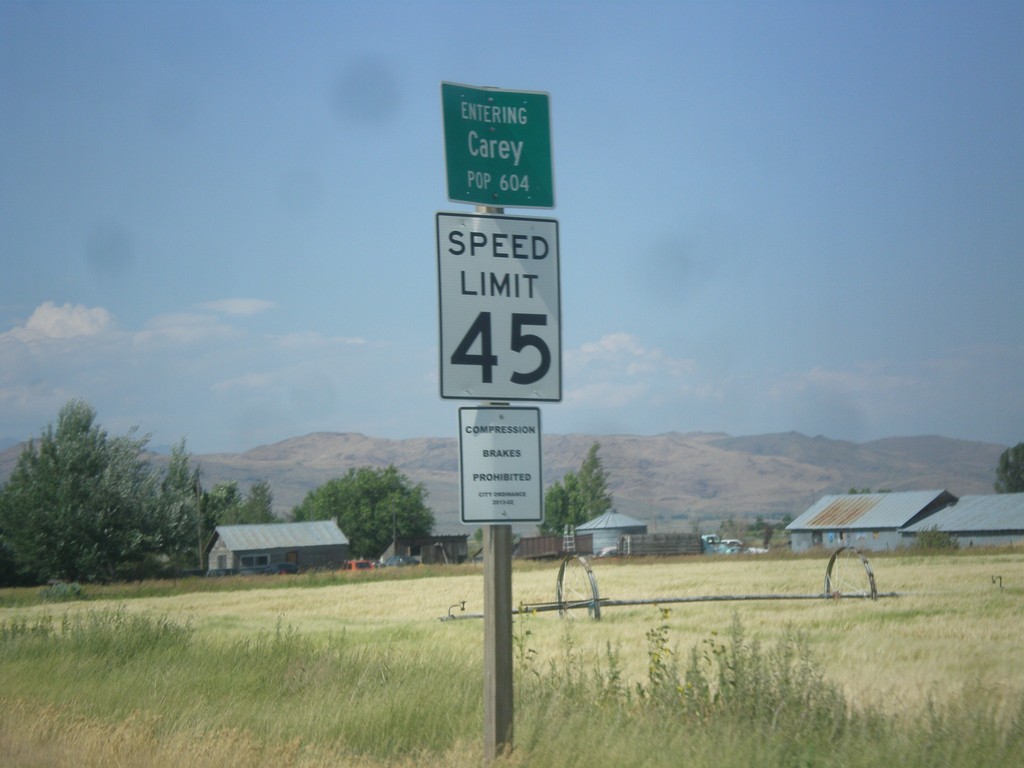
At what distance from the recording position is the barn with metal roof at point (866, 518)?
316 ft

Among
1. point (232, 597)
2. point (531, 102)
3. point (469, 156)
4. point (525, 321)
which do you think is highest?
point (531, 102)

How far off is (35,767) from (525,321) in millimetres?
4422

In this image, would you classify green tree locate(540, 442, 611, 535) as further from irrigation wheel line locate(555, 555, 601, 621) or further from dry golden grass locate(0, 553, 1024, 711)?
dry golden grass locate(0, 553, 1024, 711)

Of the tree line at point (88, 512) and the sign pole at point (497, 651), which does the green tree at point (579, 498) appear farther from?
the sign pole at point (497, 651)

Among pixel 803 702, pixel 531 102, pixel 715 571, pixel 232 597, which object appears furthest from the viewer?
pixel 715 571

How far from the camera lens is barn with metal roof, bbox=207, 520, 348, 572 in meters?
101

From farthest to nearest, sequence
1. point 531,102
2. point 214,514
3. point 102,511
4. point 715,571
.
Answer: point 214,514, point 102,511, point 715,571, point 531,102

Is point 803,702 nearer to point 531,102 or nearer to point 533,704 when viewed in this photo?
point 533,704

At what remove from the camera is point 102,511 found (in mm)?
65000

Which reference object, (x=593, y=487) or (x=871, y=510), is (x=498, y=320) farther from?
(x=593, y=487)

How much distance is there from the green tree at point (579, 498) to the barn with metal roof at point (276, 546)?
62797mm

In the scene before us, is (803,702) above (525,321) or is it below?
below

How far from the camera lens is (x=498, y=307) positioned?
6379 mm

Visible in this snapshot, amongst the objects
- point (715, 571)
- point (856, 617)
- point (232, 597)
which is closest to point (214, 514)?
point (232, 597)
